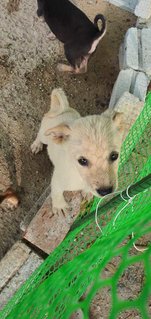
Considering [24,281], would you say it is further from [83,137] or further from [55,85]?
[55,85]

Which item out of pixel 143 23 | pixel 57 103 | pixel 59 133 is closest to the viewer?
pixel 59 133

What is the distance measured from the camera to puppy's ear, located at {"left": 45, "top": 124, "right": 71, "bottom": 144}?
9.92ft

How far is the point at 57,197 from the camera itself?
3.80 meters

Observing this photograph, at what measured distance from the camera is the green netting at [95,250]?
2.21m

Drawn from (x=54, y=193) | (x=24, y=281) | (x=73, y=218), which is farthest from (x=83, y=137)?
(x=24, y=281)

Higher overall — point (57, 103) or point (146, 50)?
point (146, 50)

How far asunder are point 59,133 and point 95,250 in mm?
920

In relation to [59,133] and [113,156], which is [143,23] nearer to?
[59,133]

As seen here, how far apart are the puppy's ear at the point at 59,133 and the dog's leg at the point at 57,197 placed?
0.41 m

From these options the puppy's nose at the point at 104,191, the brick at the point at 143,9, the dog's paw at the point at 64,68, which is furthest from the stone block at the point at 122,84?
the puppy's nose at the point at 104,191

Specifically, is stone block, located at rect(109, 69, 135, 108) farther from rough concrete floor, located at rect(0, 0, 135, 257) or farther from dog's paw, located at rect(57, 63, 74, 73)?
dog's paw, located at rect(57, 63, 74, 73)

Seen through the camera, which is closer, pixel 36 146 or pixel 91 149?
pixel 91 149

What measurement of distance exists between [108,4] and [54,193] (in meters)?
2.36

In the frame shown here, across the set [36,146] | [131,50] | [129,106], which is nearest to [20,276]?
[36,146]
